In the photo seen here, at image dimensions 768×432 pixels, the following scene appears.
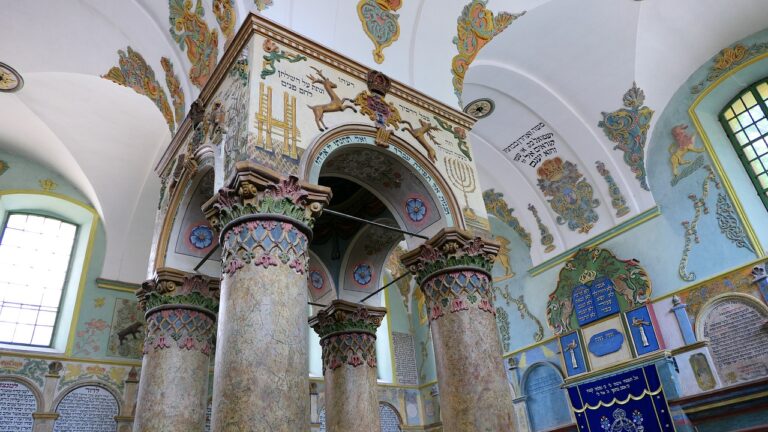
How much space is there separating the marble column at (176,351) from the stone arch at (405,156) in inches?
81.3

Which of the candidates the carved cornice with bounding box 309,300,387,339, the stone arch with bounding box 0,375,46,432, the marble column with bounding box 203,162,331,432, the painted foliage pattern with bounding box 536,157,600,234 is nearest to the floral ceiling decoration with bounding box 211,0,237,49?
the marble column with bounding box 203,162,331,432

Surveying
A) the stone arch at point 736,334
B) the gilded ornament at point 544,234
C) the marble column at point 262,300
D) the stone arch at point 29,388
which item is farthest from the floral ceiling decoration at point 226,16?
the stone arch at point 736,334

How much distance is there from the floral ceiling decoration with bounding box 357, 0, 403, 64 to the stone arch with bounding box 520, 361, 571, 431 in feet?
25.2

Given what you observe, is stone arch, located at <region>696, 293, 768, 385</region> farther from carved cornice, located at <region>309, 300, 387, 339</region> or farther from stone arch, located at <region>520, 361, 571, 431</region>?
carved cornice, located at <region>309, 300, 387, 339</region>

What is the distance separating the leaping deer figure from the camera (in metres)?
5.50

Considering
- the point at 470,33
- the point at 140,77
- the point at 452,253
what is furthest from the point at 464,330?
the point at 140,77

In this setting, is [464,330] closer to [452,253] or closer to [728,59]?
[452,253]

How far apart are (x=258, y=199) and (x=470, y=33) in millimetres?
4707

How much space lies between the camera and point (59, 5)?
743 centimetres

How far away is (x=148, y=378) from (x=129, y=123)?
20.9ft

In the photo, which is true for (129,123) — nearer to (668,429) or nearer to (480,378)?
(480,378)

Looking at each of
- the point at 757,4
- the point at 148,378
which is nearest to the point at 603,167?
the point at 757,4

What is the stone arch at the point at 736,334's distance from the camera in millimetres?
8484

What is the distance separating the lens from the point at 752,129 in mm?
9922
